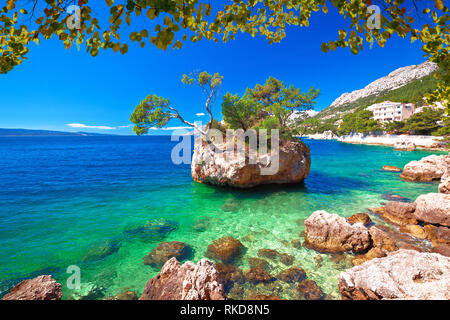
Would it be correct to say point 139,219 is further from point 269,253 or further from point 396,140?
point 396,140

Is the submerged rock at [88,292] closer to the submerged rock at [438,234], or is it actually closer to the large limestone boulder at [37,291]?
the large limestone boulder at [37,291]

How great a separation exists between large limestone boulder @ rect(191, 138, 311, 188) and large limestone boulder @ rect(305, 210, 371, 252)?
7.52 m

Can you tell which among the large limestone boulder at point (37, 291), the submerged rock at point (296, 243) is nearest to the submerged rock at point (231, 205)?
the submerged rock at point (296, 243)

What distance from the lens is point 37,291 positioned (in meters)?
4.75

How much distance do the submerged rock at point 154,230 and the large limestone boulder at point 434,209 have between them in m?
12.9

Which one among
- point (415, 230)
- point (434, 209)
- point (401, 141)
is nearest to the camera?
point (415, 230)

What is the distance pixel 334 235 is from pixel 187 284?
6513 mm

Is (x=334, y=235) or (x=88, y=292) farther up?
(x=334, y=235)

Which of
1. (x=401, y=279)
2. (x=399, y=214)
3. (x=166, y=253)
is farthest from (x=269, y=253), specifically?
(x=399, y=214)

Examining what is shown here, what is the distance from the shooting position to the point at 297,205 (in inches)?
512

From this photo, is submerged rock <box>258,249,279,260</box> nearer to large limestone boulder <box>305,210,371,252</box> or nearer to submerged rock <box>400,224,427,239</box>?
large limestone boulder <box>305,210,371,252</box>

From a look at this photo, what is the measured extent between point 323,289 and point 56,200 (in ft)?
60.5
